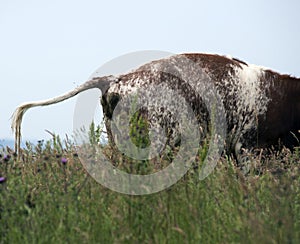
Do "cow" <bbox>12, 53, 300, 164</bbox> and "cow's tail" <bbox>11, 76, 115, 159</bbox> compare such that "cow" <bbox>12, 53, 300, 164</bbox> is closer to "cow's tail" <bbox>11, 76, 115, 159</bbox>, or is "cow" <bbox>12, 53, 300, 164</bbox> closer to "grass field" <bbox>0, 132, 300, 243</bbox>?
"cow's tail" <bbox>11, 76, 115, 159</bbox>

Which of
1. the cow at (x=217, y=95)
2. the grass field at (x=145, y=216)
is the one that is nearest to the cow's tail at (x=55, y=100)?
the cow at (x=217, y=95)

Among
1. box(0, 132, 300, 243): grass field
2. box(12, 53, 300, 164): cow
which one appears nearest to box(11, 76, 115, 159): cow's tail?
box(12, 53, 300, 164): cow

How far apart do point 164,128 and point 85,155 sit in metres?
2.30

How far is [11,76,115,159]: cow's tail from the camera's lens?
22.0 ft

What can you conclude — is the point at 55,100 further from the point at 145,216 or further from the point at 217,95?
the point at 145,216

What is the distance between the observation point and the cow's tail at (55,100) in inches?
264

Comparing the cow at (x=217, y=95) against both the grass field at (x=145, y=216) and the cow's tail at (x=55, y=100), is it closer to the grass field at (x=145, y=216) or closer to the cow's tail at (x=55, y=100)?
the cow's tail at (x=55, y=100)

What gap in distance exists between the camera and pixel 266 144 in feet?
25.2

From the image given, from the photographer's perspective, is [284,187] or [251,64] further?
[251,64]

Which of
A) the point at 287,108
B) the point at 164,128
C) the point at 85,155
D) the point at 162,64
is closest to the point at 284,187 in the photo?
the point at 85,155

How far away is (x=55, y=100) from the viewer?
22.8ft

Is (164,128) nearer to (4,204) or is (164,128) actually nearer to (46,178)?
(46,178)

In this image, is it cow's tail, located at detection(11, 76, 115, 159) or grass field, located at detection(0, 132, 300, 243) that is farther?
cow's tail, located at detection(11, 76, 115, 159)

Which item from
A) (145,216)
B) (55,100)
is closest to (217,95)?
(55,100)
